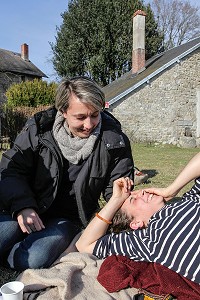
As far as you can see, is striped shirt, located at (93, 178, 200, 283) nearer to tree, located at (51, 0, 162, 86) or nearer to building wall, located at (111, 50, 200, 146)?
building wall, located at (111, 50, 200, 146)

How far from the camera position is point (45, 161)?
3.11 m

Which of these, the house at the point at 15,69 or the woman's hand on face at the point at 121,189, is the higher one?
the house at the point at 15,69

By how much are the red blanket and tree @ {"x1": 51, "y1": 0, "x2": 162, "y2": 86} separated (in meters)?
25.3

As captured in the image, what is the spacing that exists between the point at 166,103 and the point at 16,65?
59.6 ft

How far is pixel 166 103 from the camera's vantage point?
1883cm

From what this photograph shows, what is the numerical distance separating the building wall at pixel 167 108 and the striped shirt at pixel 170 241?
51.3 ft

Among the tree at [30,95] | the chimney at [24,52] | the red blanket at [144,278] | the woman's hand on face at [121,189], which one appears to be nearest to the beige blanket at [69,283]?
the red blanket at [144,278]

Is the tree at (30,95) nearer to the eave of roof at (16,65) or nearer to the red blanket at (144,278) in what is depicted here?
the eave of roof at (16,65)

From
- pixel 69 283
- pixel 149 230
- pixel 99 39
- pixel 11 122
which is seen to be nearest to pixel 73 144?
pixel 149 230

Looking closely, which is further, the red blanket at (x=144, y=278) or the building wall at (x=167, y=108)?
the building wall at (x=167, y=108)

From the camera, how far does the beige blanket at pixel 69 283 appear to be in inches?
91.3

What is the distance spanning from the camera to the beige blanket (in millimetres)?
2318

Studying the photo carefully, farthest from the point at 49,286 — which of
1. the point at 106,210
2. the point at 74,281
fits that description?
the point at 106,210

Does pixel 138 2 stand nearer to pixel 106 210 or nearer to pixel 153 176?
pixel 153 176
